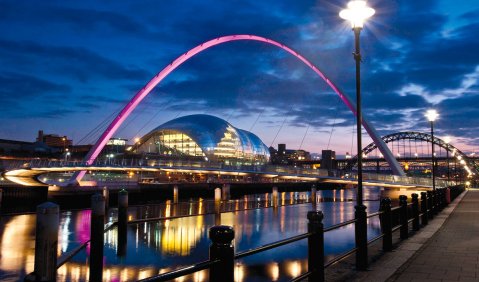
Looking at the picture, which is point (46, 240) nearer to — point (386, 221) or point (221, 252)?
point (221, 252)

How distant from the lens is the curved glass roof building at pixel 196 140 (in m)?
A: 134

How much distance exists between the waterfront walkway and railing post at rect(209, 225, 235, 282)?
17.0ft

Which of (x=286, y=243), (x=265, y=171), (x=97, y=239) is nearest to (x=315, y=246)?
(x=286, y=243)

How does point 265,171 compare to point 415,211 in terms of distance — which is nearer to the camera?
point 415,211

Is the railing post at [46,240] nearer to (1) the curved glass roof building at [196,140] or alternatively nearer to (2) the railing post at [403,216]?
(2) the railing post at [403,216]

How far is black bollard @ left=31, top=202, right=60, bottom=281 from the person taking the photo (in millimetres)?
6168

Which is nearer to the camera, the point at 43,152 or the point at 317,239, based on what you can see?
the point at 317,239

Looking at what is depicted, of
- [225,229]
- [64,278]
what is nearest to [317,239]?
[225,229]

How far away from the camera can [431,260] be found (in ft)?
34.9

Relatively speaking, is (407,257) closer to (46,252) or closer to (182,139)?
(46,252)

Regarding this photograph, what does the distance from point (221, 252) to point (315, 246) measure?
2.95 m

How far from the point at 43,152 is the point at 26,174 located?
8028 cm

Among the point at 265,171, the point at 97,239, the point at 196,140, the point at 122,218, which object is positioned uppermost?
the point at 196,140

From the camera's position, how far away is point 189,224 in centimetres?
3716
